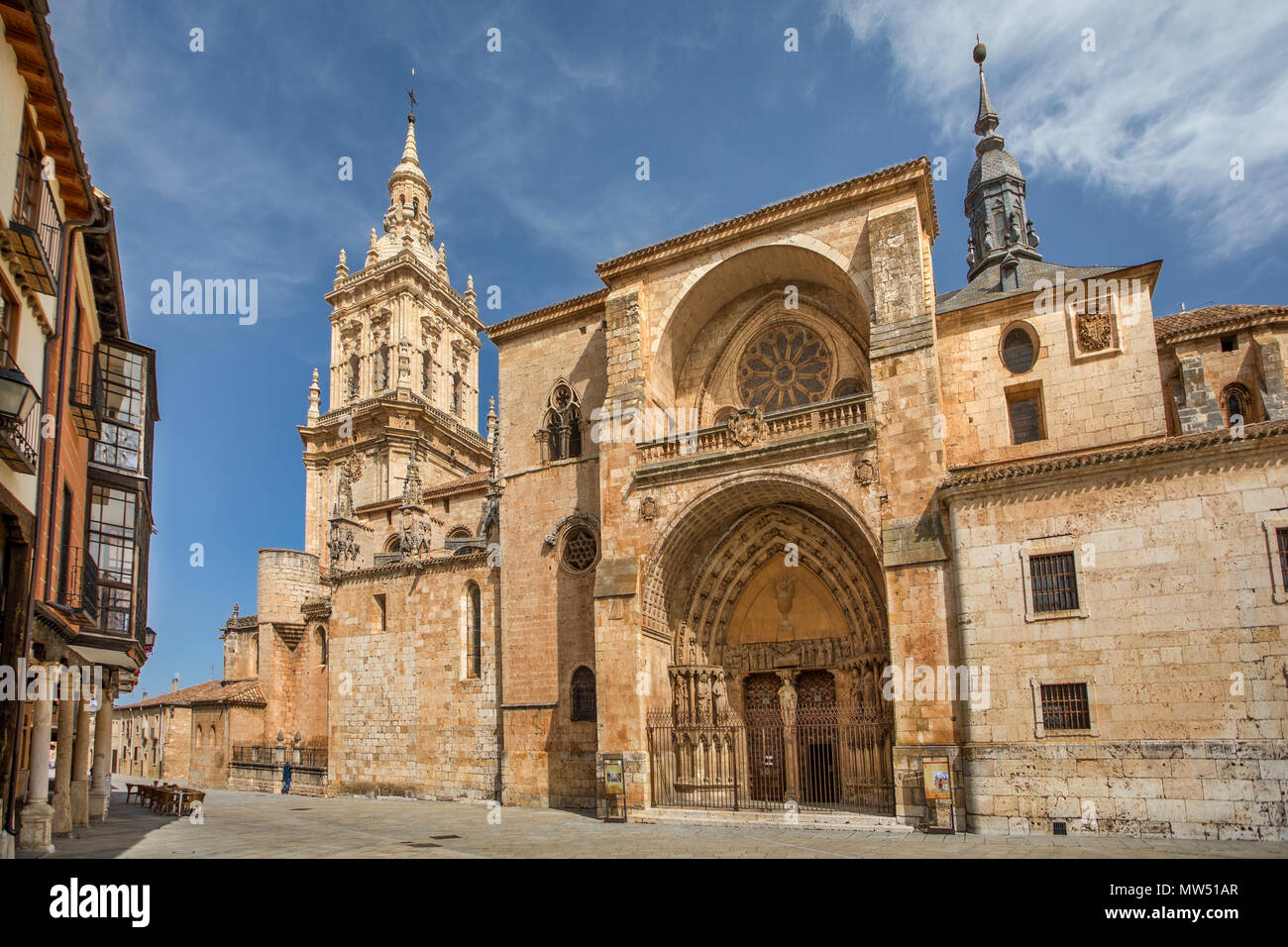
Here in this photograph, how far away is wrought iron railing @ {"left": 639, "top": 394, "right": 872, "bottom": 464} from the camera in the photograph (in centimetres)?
1686

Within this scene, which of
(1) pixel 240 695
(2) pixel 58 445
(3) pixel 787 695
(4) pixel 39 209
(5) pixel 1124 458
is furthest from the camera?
(1) pixel 240 695

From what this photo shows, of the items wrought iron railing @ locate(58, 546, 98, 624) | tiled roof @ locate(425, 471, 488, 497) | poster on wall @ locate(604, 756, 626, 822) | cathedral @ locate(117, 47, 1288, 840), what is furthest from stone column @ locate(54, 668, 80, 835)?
tiled roof @ locate(425, 471, 488, 497)

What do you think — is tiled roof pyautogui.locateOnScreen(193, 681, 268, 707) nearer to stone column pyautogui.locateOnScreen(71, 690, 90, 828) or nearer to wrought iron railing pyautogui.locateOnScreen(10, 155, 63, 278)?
stone column pyautogui.locateOnScreen(71, 690, 90, 828)

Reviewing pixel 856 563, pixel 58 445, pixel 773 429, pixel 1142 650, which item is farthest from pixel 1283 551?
pixel 58 445

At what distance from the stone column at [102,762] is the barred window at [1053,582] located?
59.4 feet

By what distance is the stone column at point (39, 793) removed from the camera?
1088 centimetres

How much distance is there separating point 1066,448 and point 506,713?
525 inches

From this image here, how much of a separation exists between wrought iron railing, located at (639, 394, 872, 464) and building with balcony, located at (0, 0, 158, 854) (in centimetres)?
1004

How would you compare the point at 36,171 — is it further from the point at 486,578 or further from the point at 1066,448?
the point at 1066,448

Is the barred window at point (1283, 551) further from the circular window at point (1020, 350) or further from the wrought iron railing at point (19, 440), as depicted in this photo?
the wrought iron railing at point (19, 440)

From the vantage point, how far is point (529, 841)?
13.9m

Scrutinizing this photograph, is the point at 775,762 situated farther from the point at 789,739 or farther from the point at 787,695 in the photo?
the point at 787,695

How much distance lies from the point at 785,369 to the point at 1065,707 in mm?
9552
